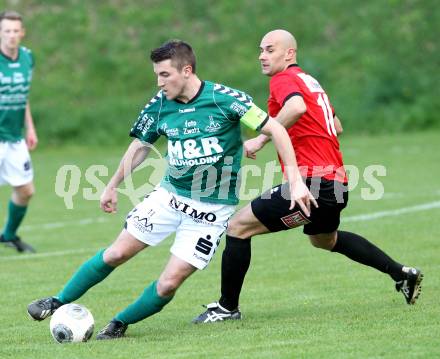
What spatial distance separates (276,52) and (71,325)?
2315 mm

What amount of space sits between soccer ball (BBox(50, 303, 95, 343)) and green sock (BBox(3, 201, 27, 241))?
4717 mm

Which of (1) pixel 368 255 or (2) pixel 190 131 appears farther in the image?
(1) pixel 368 255

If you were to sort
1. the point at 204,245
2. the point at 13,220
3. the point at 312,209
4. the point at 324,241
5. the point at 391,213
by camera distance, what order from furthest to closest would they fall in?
1. the point at 391,213
2. the point at 13,220
3. the point at 324,241
4. the point at 312,209
5. the point at 204,245

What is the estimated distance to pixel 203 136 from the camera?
6.85m

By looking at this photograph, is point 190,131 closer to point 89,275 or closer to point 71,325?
point 89,275

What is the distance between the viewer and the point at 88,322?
6676mm

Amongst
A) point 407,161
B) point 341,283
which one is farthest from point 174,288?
point 407,161

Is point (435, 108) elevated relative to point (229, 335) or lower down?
elevated

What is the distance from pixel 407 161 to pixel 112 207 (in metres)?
12.0

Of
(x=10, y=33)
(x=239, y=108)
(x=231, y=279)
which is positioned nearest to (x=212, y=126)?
(x=239, y=108)

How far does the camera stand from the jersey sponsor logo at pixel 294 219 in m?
7.04

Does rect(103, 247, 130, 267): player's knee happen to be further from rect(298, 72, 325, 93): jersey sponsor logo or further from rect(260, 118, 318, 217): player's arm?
rect(298, 72, 325, 93): jersey sponsor logo

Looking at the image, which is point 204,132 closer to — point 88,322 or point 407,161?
point 88,322

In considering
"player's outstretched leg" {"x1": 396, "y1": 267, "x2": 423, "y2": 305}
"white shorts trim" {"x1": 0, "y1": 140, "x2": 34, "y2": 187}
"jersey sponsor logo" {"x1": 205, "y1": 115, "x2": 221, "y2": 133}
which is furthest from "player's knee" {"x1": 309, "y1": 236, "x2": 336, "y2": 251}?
"white shorts trim" {"x1": 0, "y1": 140, "x2": 34, "y2": 187}
